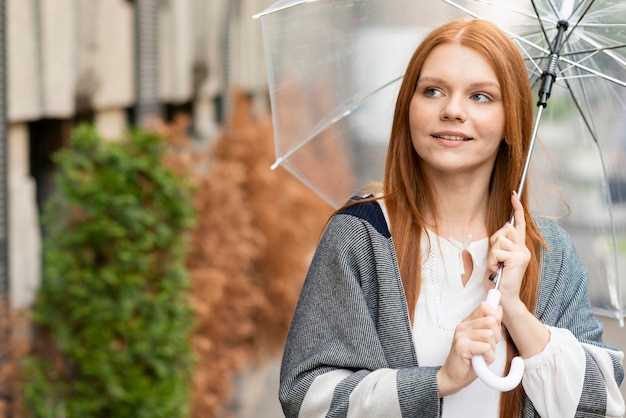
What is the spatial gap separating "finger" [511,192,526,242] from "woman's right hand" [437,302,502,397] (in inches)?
8.7

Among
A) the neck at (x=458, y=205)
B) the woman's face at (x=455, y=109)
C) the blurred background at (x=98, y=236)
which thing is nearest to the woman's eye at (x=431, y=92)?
the woman's face at (x=455, y=109)

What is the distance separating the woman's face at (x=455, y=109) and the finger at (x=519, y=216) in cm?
11

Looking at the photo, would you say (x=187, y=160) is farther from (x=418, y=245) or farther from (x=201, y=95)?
(x=418, y=245)

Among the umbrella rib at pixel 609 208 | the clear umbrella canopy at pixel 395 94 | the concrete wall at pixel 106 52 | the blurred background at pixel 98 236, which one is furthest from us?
the concrete wall at pixel 106 52

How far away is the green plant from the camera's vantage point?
501 cm

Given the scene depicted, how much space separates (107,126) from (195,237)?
0.69 meters

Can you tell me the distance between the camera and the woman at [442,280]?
2686 mm

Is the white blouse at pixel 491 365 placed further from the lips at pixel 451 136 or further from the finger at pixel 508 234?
the lips at pixel 451 136

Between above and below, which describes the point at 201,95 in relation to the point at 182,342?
above

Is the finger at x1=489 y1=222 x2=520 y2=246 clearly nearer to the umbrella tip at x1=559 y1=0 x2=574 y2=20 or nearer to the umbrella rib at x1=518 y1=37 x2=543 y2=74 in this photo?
the umbrella rib at x1=518 y1=37 x2=543 y2=74

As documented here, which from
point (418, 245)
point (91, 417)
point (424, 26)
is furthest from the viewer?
point (91, 417)

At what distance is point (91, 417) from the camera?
5109mm

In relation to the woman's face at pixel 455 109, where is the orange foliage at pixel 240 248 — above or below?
below

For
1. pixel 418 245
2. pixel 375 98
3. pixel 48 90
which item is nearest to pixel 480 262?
pixel 418 245
